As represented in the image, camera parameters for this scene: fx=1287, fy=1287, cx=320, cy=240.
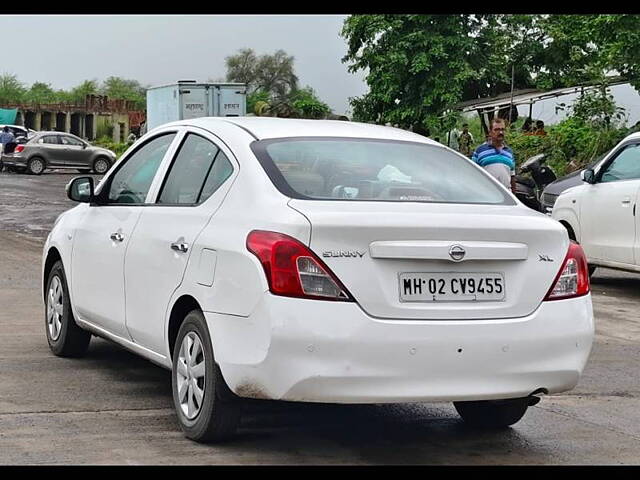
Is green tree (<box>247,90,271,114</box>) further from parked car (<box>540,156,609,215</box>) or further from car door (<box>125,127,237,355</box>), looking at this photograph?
car door (<box>125,127,237,355</box>)

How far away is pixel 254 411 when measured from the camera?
7.03 metres

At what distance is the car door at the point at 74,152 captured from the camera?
4634 cm

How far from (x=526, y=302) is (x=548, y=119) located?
3267cm

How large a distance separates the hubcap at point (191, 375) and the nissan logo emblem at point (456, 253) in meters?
1.29

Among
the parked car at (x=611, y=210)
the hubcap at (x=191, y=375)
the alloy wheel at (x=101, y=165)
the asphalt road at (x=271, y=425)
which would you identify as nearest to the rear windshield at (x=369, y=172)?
the hubcap at (x=191, y=375)

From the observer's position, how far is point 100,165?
47156 millimetres

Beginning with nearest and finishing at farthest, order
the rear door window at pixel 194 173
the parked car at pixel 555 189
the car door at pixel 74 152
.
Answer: the rear door window at pixel 194 173
the parked car at pixel 555 189
the car door at pixel 74 152

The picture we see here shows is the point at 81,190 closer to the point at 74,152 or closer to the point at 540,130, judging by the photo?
the point at 540,130

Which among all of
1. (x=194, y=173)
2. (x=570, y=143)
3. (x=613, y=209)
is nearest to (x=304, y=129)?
(x=194, y=173)

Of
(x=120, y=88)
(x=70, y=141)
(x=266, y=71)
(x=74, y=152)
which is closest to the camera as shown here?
(x=74, y=152)

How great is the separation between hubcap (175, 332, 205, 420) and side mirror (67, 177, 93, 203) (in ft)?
6.71

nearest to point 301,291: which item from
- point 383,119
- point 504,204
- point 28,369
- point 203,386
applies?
point 203,386

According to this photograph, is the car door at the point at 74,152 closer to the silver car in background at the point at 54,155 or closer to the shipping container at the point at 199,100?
the silver car in background at the point at 54,155

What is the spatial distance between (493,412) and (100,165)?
136 feet
